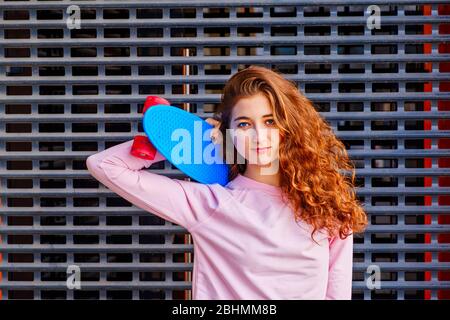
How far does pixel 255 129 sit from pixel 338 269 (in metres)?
0.60

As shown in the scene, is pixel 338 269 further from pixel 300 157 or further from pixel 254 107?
pixel 254 107

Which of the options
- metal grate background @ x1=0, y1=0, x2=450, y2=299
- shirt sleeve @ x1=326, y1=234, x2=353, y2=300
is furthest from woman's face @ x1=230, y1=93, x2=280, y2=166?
metal grate background @ x1=0, y1=0, x2=450, y2=299

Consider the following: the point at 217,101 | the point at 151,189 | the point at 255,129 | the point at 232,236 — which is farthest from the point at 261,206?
the point at 217,101

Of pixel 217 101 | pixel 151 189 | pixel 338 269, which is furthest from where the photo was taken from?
pixel 217 101

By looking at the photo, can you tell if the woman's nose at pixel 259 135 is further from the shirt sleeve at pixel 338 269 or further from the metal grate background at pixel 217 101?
the metal grate background at pixel 217 101

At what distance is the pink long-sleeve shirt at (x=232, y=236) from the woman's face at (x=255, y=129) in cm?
17

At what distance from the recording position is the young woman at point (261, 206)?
7.13ft

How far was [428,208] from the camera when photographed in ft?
10.6

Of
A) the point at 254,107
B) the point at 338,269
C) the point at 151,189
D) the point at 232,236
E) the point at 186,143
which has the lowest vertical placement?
the point at 338,269

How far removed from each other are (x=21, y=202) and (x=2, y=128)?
628mm

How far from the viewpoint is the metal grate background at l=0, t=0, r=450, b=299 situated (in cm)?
324

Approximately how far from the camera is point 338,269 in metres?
2.29

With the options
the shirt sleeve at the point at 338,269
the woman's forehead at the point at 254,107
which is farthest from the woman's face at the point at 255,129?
the shirt sleeve at the point at 338,269
